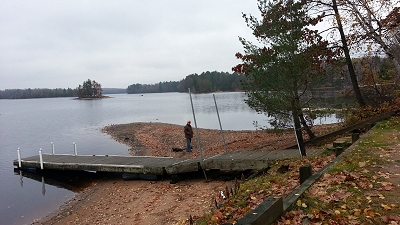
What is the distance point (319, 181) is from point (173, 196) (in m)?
6.01

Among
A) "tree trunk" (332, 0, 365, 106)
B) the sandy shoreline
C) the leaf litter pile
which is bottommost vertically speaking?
the sandy shoreline

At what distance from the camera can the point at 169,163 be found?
42.8 ft

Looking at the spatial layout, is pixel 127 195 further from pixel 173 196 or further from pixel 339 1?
pixel 339 1

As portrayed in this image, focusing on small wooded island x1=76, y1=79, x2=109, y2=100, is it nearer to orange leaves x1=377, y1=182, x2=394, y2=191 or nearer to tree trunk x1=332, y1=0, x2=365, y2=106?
tree trunk x1=332, y1=0, x2=365, y2=106

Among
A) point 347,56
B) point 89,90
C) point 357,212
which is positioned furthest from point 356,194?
point 89,90

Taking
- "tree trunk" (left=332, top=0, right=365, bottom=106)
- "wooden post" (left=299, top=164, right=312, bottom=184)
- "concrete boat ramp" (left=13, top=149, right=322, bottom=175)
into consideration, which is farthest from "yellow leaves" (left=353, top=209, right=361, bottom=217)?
"tree trunk" (left=332, top=0, right=365, bottom=106)

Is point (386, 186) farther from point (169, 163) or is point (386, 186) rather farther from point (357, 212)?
point (169, 163)

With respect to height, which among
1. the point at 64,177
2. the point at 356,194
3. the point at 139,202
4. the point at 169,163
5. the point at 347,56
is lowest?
the point at 64,177

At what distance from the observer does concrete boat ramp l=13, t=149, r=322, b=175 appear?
10898mm

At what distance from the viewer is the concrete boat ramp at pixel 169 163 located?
35.8 feet

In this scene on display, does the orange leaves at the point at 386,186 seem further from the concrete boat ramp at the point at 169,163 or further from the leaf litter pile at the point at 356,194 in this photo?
the concrete boat ramp at the point at 169,163

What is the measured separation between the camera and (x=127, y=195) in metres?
11.6

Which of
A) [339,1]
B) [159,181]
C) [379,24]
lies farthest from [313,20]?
[159,181]

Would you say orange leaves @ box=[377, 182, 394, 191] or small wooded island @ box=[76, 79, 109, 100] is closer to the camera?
orange leaves @ box=[377, 182, 394, 191]
